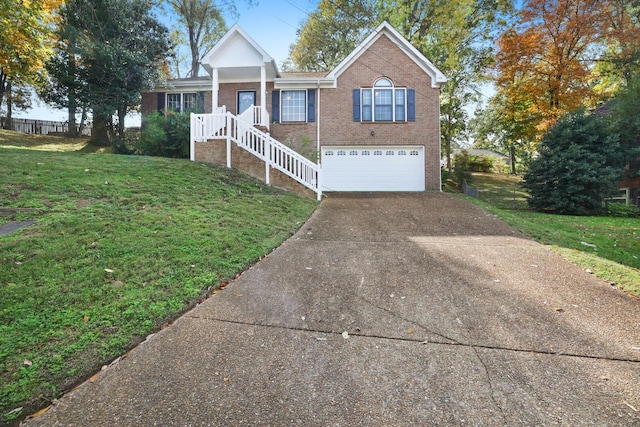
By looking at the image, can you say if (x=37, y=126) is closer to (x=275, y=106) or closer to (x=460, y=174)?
(x=275, y=106)

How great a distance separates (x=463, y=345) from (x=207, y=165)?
951cm

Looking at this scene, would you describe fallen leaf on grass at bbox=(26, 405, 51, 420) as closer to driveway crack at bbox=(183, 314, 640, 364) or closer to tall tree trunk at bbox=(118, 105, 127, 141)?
driveway crack at bbox=(183, 314, 640, 364)

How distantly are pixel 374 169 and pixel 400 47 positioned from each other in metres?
5.47

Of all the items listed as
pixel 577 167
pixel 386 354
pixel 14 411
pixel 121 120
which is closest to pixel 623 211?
pixel 577 167

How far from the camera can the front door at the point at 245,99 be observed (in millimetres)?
14938

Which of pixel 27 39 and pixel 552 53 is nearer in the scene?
pixel 552 53

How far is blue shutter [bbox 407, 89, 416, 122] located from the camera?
47.1ft

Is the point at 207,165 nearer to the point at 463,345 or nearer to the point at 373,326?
the point at 373,326

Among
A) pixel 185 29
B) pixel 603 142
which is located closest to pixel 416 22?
pixel 603 142

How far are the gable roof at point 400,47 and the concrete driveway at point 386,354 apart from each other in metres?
11.7

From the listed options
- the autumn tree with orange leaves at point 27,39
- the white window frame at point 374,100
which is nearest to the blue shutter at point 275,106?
the white window frame at point 374,100

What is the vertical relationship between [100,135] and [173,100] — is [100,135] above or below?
below

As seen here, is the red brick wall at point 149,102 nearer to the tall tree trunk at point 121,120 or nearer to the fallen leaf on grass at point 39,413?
the tall tree trunk at point 121,120

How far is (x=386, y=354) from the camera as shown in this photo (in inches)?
107
